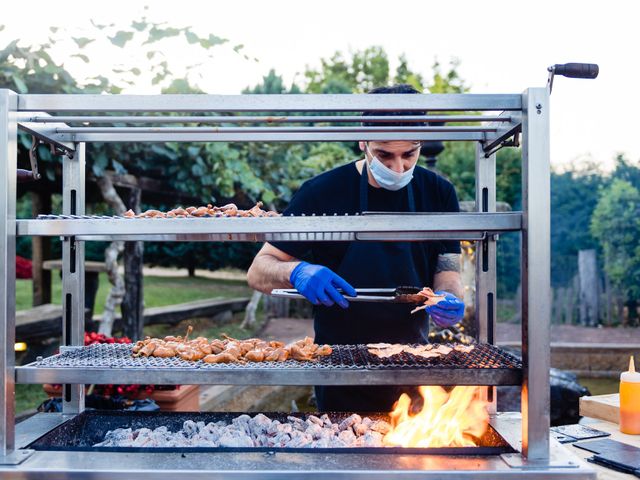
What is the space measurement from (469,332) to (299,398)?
255 cm

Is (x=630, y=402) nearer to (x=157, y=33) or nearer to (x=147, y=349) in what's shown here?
(x=147, y=349)

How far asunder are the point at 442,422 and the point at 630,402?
954mm

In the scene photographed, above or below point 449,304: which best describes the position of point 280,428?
below

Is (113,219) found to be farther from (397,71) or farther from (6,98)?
(397,71)

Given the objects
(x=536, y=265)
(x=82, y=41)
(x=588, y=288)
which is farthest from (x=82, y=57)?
(x=588, y=288)

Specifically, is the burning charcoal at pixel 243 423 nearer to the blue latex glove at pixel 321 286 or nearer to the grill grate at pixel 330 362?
the grill grate at pixel 330 362

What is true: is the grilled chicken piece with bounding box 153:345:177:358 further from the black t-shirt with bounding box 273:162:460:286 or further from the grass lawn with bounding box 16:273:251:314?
the grass lawn with bounding box 16:273:251:314

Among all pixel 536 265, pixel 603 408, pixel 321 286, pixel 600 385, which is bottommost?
pixel 600 385

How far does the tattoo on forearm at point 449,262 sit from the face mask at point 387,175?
22.5 inches

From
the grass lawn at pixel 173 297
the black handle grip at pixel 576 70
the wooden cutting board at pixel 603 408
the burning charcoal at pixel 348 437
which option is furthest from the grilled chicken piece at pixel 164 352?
the grass lawn at pixel 173 297

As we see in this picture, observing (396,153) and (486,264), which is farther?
(396,153)

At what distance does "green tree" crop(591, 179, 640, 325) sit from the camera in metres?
12.9

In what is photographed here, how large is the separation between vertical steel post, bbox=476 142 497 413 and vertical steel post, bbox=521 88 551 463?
2.15ft

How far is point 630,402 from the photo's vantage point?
2.58 m
